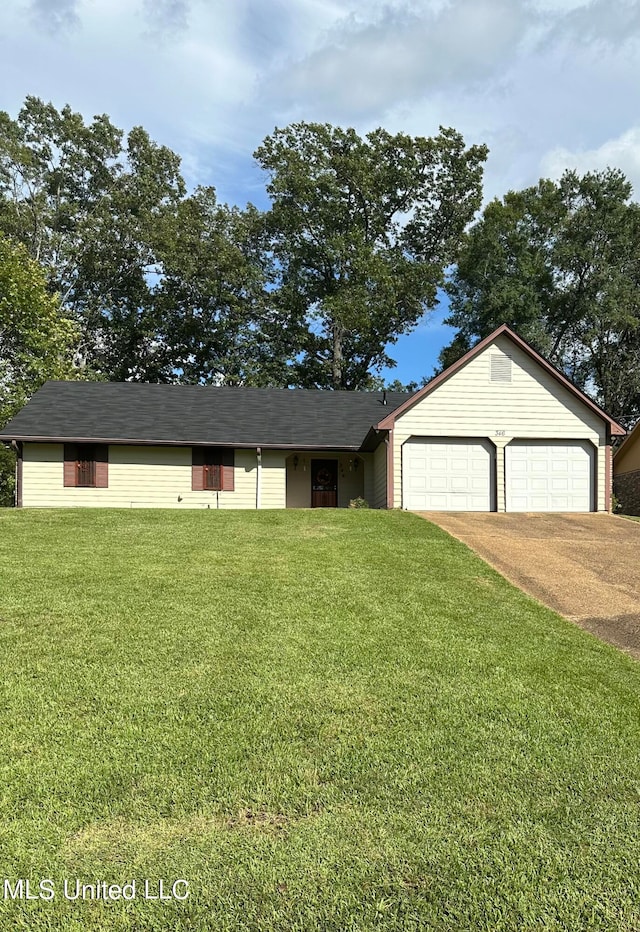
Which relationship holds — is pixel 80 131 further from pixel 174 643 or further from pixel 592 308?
pixel 174 643

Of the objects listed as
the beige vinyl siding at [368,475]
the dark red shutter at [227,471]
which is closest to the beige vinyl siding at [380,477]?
the beige vinyl siding at [368,475]

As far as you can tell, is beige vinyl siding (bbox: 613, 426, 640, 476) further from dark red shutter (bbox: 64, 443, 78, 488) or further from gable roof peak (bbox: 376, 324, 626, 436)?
dark red shutter (bbox: 64, 443, 78, 488)

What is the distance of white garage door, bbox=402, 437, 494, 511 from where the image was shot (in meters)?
17.7

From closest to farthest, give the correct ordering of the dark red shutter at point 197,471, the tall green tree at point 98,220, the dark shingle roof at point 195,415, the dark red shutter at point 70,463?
the dark red shutter at point 70,463
the dark shingle roof at point 195,415
the dark red shutter at point 197,471
the tall green tree at point 98,220

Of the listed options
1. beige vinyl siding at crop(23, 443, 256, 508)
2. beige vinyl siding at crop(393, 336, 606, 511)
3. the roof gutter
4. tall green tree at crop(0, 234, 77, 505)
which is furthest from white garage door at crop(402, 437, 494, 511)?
tall green tree at crop(0, 234, 77, 505)

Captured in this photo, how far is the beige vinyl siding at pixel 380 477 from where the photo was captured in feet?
59.4

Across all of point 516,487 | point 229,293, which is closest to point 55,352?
point 229,293

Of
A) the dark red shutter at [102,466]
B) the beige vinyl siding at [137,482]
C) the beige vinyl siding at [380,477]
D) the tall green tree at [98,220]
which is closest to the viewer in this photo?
the beige vinyl siding at [380,477]

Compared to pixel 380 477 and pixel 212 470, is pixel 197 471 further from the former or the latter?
pixel 380 477

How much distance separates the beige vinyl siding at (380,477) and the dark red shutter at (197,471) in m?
6.14

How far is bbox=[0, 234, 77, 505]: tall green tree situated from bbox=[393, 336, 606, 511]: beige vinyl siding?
18.2 m

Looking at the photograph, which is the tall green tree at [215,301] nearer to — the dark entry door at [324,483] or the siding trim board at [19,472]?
the dark entry door at [324,483]

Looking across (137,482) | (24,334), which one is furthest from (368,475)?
(24,334)

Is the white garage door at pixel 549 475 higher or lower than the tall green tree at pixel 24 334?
lower
